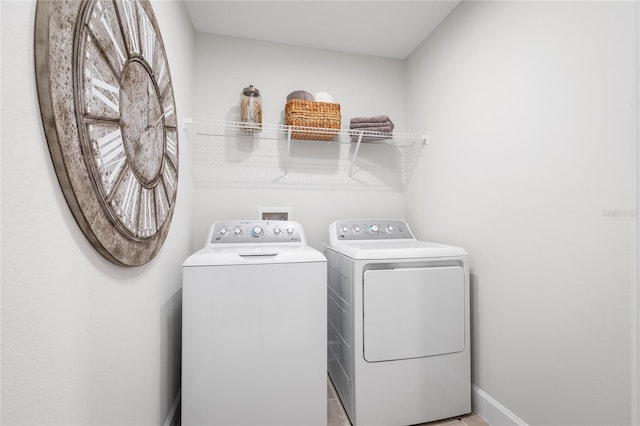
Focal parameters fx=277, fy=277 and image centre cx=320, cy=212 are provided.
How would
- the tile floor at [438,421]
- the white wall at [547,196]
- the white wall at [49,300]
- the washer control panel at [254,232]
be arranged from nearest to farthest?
the white wall at [49,300], the white wall at [547,196], the tile floor at [438,421], the washer control panel at [254,232]

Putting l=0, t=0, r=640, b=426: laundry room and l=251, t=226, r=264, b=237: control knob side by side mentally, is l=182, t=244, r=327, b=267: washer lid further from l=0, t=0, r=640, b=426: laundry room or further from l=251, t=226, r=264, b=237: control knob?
l=251, t=226, r=264, b=237: control knob

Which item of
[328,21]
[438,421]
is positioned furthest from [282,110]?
[438,421]

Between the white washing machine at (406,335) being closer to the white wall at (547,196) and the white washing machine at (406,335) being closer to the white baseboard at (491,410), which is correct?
the white baseboard at (491,410)

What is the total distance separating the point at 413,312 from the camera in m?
1.50

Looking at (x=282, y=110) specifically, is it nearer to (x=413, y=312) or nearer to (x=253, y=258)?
(x=253, y=258)

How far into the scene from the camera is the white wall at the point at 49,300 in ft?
1.68

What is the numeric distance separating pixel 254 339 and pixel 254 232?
2.29 ft

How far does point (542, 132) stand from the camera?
1.26m

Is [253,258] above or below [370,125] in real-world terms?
below

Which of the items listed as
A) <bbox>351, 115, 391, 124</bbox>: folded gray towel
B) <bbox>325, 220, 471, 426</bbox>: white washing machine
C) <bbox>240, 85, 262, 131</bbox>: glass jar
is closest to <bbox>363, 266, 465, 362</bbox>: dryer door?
<bbox>325, 220, 471, 426</bbox>: white washing machine

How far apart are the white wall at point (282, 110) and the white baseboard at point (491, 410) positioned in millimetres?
1359

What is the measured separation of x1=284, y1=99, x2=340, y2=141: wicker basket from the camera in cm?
193

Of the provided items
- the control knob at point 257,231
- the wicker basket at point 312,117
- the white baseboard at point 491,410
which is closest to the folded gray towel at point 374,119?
the wicker basket at point 312,117

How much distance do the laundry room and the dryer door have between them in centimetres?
16
